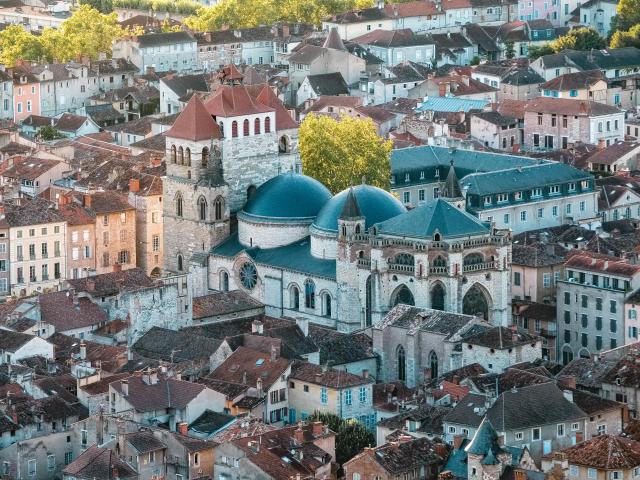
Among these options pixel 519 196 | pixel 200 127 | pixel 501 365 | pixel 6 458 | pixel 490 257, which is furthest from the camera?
pixel 519 196

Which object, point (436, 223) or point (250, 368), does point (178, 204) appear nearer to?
point (436, 223)

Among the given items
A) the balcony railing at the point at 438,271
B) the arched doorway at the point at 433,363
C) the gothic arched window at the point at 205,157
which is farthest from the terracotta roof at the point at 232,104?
the arched doorway at the point at 433,363

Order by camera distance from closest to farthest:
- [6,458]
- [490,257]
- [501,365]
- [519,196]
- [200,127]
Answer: [6,458] < [501,365] < [490,257] < [200,127] < [519,196]

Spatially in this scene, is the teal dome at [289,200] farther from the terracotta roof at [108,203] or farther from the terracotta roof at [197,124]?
the terracotta roof at [108,203]

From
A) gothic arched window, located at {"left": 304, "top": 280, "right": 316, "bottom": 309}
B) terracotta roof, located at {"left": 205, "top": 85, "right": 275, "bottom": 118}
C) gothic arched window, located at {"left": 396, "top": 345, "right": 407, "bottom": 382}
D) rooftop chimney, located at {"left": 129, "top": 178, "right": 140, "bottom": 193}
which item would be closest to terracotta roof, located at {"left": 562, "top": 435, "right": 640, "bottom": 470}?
gothic arched window, located at {"left": 396, "top": 345, "right": 407, "bottom": 382}

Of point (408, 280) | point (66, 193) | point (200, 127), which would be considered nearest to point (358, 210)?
point (408, 280)

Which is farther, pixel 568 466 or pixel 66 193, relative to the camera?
pixel 66 193

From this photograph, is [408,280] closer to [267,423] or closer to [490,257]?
[490,257]
